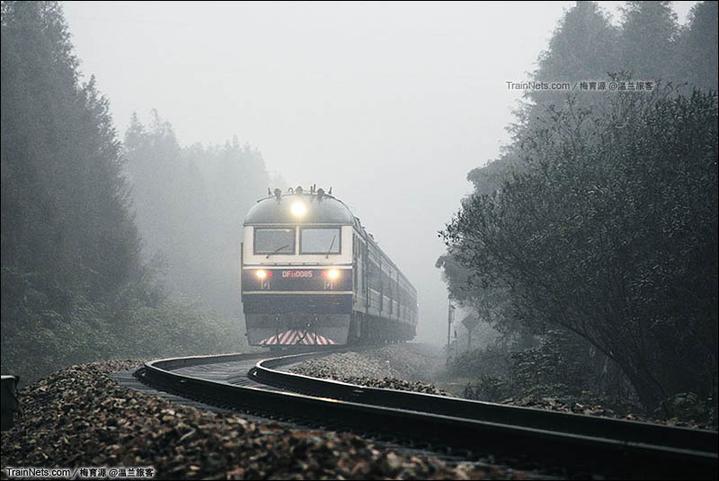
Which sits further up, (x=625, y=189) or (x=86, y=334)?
(x=625, y=189)

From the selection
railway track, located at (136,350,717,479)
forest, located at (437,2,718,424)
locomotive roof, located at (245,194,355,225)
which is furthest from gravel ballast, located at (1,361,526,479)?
locomotive roof, located at (245,194,355,225)

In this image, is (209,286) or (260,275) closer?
(260,275)

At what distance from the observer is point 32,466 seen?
273 inches

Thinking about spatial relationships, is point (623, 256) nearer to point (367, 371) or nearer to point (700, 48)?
point (367, 371)

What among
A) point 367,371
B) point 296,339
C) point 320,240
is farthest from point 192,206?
point 367,371

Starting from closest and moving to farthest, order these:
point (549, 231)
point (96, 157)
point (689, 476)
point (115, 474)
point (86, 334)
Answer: point (689, 476)
point (115, 474)
point (549, 231)
point (86, 334)
point (96, 157)

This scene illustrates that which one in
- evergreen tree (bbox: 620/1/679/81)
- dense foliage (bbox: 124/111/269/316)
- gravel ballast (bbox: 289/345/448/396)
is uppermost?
evergreen tree (bbox: 620/1/679/81)

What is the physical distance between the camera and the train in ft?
75.9

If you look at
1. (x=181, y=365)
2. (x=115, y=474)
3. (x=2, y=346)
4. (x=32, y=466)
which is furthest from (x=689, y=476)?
(x=2, y=346)

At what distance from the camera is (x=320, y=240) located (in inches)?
922

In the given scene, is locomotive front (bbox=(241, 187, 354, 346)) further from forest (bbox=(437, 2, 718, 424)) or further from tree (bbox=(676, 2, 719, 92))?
tree (bbox=(676, 2, 719, 92))

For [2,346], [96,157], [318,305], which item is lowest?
[2,346]

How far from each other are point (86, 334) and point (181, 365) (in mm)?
13087

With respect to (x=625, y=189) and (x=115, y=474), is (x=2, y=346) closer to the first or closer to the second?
(x=625, y=189)
